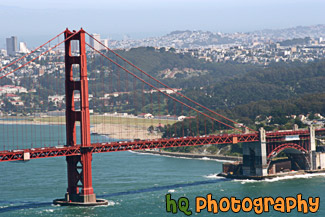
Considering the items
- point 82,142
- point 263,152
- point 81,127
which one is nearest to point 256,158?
point 263,152

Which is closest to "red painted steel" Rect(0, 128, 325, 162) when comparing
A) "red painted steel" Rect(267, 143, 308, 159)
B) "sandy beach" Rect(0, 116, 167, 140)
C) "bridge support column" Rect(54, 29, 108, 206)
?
"red painted steel" Rect(267, 143, 308, 159)

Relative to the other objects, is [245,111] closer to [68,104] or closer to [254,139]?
[254,139]

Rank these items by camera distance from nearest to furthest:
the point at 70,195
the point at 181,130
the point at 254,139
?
1. the point at 70,195
2. the point at 254,139
3. the point at 181,130

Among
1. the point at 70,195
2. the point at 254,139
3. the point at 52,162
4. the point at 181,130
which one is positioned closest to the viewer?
the point at 70,195

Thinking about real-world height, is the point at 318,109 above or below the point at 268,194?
above

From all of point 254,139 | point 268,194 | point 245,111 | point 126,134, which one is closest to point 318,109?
point 245,111

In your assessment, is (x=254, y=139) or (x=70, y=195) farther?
(x=254, y=139)
